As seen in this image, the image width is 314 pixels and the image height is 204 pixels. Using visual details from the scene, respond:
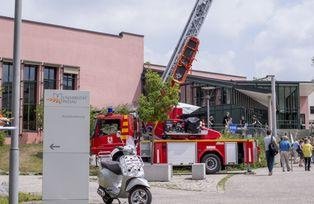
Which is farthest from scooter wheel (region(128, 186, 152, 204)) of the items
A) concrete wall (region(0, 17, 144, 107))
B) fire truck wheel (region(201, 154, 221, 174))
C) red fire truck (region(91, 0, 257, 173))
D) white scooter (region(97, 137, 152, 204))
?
concrete wall (region(0, 17, 144, 107))

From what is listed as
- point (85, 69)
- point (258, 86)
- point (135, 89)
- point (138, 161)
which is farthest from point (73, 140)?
point (258, 86)

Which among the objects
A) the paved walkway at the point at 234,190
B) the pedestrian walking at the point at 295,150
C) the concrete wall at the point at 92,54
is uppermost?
the concrete wall at the point at 92,54

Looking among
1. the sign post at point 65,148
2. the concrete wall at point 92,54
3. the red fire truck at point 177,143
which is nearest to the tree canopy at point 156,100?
the red fire truck at point 177,143

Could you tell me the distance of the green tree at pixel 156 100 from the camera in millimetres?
22578

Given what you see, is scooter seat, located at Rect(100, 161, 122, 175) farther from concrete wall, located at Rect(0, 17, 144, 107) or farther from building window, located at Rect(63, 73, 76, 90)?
building window, located at Rect(63, 73, 76, 90)

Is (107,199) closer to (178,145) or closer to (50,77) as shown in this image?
(178,145)

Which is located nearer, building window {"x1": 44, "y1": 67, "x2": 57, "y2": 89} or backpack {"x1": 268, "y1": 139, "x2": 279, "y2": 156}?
backpack {"x1": 268, "y1": 139, "x2": 279, "y2": 156}

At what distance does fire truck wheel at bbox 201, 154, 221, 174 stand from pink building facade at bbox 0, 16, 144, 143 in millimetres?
19373

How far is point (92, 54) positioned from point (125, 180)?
1348 inches

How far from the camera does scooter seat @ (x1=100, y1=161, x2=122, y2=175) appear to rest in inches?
516

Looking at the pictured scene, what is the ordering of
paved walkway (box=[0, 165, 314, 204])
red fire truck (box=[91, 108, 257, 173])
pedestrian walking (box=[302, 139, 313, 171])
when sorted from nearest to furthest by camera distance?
paved walkway (box=[0, 165, 314, 204])
red fire truck (box=[91, 108, 257, 173])
pedestrian walking (box=[302, 139, 313, 171])

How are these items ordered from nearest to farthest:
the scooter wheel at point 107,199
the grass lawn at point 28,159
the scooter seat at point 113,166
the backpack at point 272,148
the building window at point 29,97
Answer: the scooter seat at point 113,166 < the scooter wheel at point 107,199 < the backpack at point 272,148 < the grass lawn at point 28,159 < the building window at point 29,97

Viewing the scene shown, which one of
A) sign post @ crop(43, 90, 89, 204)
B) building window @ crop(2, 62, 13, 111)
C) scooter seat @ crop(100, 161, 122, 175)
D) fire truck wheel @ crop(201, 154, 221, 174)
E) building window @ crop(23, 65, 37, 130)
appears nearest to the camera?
sign post @ crop(43, 90, 89, 204)

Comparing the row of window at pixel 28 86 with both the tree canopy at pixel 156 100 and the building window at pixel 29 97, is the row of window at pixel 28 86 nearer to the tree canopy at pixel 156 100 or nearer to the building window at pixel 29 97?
the building window at pixel 29 97
